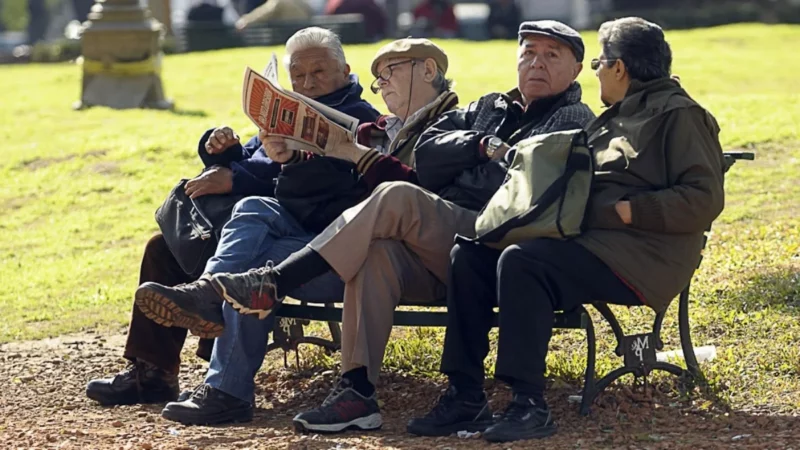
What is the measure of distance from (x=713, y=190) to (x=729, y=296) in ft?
5.79

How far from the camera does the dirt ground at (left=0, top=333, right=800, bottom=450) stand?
15.4 ft

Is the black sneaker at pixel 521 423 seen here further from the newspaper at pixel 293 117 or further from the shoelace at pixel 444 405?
the newspaper at pixel 293 117

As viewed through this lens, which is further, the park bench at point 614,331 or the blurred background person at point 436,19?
the blurred background person at point 436,19

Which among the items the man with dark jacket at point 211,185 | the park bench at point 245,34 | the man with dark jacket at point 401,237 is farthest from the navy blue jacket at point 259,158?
the park bench at point 245,34

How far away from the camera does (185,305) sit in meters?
4.93

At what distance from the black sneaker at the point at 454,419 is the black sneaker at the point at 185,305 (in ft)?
2.77

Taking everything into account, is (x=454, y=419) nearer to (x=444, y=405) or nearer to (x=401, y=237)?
(x=444, y=405)

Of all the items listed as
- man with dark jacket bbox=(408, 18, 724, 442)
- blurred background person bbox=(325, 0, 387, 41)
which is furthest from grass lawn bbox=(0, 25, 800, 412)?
blurred background person bbox=(325, 0, 387, 41)

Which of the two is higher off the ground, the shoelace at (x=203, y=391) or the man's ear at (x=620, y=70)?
the man's ear at (x=620, y=70)

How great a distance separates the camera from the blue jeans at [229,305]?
16.9 ft

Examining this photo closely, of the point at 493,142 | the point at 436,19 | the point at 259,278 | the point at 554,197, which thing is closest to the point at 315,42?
the point at 493,142

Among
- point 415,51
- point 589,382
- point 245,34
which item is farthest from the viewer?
point 245,34

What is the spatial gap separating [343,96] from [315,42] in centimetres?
26

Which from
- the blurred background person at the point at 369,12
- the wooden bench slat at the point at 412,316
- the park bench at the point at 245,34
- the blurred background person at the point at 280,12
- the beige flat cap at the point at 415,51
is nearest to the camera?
the wooden bench slat at the point at 412,316
